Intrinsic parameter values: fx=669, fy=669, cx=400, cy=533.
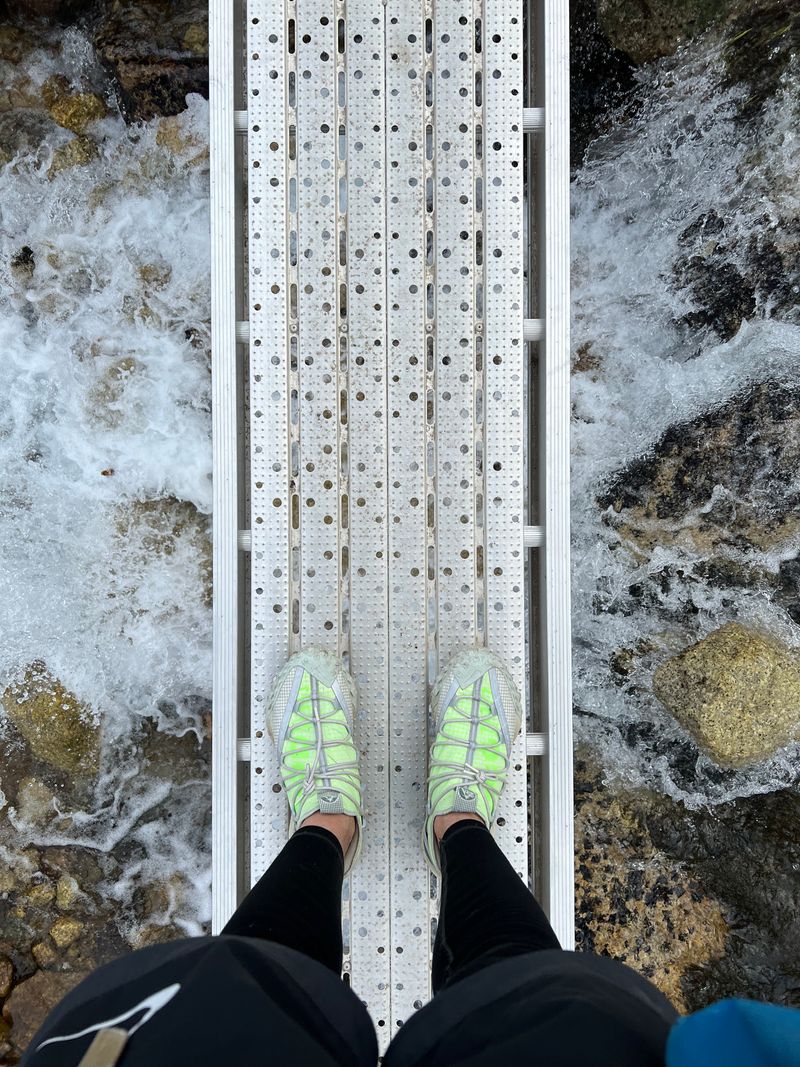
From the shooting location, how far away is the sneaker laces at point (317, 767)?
202 centimetres

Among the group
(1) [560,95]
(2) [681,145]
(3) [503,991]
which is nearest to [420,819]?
(3) [503,991]

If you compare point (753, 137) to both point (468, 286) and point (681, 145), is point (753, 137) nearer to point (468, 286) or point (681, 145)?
point (681, 145)

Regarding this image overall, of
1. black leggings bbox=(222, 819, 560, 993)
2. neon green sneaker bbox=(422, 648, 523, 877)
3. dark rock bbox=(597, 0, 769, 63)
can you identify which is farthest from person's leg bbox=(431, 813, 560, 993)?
dark rock bbox=(597, 0, 769, 63)

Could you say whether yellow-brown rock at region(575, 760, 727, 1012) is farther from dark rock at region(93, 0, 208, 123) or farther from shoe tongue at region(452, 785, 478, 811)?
dark rock at region(93, 0, 208, 123)

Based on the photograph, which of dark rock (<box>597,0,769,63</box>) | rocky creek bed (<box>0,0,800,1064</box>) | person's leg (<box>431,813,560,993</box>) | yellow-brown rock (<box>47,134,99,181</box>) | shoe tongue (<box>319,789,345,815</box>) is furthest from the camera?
yellow-brown rock (<box>47,134,99,181</box>)

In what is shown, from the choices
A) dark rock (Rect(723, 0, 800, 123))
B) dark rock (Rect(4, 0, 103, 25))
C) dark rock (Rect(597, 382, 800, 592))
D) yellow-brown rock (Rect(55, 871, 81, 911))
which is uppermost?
dark rock (Rect(4, 0, 103, 25))

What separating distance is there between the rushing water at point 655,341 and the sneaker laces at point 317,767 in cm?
123

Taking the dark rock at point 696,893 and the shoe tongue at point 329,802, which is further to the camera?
the dark rock at point 696,893

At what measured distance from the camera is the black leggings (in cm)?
148

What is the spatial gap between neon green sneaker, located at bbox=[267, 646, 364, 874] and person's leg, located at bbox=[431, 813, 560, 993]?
1.13ft

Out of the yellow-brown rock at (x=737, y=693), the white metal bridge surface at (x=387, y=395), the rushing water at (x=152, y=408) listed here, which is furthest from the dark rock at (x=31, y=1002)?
the yellow-brown rock at (x=737, y=693)

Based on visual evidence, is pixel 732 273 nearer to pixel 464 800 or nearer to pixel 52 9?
pixel 464 800

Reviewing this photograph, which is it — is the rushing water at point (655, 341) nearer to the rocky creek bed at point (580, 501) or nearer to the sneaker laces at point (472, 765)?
the rocky creek bed at point (580, 501)

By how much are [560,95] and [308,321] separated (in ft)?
3.59
